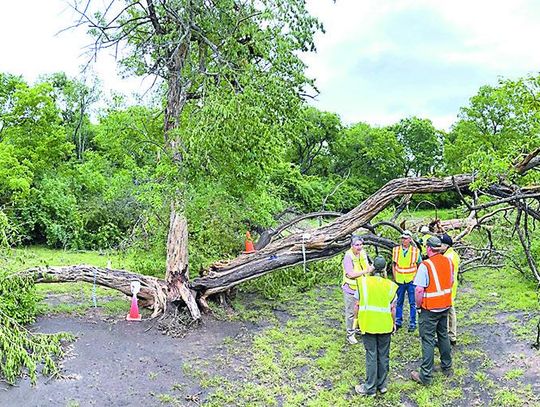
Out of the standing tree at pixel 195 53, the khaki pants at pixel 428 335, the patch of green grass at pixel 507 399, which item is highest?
the standing tree at pixel 195 53

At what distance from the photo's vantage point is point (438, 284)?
6.04 metres

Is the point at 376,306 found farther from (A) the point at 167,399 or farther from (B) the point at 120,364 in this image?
(B) the point at 120,364

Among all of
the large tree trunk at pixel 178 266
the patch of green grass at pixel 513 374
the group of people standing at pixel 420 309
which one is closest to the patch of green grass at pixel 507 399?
the patch of green grass at pixel 513 374

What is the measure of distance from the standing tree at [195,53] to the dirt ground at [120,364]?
784 mm

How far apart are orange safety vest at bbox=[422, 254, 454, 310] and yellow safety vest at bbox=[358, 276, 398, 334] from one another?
531mm

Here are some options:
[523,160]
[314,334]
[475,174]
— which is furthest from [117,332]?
[523,160]

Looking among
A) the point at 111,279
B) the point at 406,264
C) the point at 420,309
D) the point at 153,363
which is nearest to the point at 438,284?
the point at 420,309

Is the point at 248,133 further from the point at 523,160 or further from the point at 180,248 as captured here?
the point at 523,160

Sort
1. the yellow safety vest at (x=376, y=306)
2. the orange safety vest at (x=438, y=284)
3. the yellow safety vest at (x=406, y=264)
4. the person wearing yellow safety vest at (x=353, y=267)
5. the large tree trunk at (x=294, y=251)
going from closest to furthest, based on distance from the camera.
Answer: the yellow safety vest at (x=376, y=306) → the orange safety vest at (x=438, y=284) → the person wearing yellow safety vest at (x=353, y=267) → the yellow safety vest at (x=406, y=264) → the large tree trunk at (x=294, y=251)

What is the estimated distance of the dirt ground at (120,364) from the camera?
580 centimetres

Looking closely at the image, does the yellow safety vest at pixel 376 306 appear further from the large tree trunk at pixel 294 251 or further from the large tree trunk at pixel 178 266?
the large tree trunk at pixel 178 266

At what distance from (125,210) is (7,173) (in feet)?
12.9

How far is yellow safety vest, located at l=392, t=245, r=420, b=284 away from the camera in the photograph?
7578mm

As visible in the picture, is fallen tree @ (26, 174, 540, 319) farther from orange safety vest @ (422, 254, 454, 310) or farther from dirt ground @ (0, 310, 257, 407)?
orange safety vest @ (422, 254, 454, 310)
